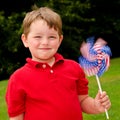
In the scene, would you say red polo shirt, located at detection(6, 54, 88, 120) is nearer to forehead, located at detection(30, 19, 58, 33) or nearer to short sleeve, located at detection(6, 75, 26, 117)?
short sleeve, located at detection(6, 75, 26, 117)

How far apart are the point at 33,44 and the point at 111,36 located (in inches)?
681

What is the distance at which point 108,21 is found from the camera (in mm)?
19625

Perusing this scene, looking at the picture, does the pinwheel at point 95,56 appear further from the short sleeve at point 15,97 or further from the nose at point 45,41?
the short sleeve at point 15,97

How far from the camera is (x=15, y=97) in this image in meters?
2.89

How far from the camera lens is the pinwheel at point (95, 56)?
313 cm

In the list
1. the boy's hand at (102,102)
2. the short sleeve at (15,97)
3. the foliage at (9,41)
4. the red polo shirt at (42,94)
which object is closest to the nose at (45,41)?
the red polo shirt at (42,94)

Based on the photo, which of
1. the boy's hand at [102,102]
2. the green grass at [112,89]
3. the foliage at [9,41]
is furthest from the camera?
the foliage at [9,41]

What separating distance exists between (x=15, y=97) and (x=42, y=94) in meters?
0.17

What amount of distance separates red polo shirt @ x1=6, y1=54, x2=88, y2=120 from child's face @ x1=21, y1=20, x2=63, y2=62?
0.26ft

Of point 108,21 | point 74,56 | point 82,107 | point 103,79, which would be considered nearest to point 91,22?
point 108,21

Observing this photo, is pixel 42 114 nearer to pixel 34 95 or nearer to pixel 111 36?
pixel 34 95

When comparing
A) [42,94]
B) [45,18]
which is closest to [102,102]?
[42,94]

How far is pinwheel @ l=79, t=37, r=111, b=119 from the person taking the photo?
3.13 meters

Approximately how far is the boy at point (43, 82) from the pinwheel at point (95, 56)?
8.6 inches
